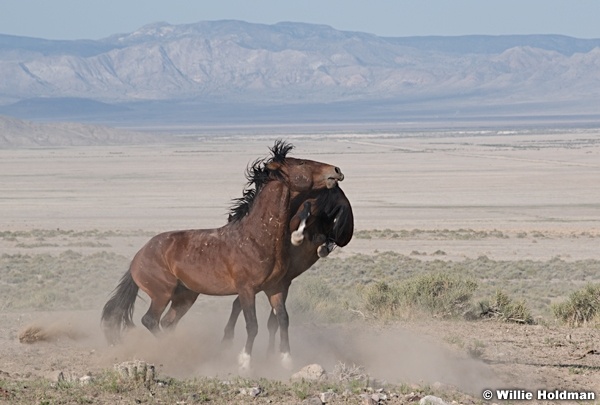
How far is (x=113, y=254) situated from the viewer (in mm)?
24891

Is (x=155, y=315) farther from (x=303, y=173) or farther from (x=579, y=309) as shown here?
(x=579, y=309)

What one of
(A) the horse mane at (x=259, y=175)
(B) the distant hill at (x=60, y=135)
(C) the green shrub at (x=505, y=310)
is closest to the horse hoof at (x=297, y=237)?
(A) the horse mane at (x=259, y=175)

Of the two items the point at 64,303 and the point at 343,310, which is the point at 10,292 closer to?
the point at 64,303

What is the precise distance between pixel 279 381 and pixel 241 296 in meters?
1.05

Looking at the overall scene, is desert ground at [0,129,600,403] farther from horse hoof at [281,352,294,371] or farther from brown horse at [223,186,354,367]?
brown horse at [223,186,354,367]

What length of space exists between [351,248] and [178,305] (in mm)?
20542

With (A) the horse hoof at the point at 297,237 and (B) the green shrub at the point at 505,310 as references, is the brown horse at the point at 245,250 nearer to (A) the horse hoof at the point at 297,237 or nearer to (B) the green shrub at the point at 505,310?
(A) the horse hoof at the point at 297,237

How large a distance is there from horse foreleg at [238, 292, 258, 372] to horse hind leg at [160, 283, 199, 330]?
37.4 inches

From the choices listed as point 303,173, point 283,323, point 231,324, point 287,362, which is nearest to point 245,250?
point 283,323

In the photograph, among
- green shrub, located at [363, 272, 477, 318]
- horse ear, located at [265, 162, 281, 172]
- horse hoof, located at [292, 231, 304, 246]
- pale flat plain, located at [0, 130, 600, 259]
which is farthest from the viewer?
pale flat plain, located at [0, 130, 600, 259]

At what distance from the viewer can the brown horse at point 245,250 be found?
31.1 feet

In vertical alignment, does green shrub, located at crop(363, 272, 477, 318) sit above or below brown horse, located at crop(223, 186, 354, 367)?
below

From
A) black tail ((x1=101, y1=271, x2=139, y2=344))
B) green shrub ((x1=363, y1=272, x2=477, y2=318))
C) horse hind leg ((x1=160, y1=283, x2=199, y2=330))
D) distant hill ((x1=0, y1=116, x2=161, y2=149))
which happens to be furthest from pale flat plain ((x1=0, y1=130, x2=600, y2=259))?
distant hill ((x1=0, y1=116, x2=161, y2=149))

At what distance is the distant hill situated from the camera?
112938mm
